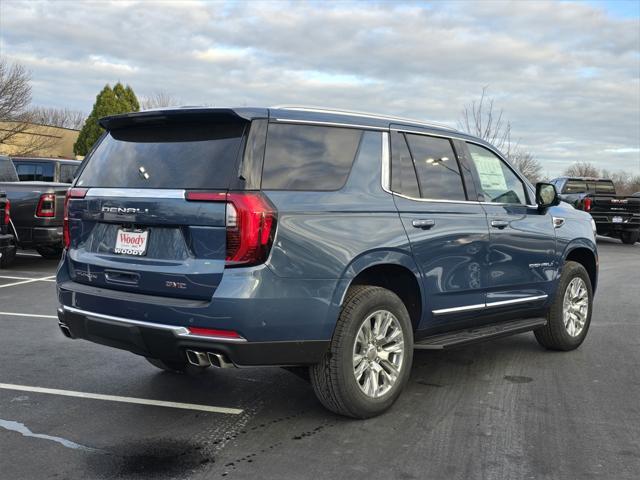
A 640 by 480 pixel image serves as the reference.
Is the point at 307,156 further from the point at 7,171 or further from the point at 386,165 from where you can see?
the point at 7,171

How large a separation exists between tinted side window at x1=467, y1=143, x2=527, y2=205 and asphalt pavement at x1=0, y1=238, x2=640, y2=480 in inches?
55.9

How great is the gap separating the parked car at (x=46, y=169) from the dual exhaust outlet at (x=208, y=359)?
37.5 ft

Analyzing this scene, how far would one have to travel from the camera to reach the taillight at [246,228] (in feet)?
11.9

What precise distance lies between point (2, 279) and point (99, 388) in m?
6.35

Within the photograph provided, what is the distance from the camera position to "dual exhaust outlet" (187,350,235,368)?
371 centimetres

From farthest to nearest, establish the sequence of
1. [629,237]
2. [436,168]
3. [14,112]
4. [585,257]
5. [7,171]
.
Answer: [14,112] < [629,237] < [7,171] < [585,257] < [436,168]

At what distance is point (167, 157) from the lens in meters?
4.04

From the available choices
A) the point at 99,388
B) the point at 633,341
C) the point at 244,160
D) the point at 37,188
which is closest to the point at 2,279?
the point at 37,188

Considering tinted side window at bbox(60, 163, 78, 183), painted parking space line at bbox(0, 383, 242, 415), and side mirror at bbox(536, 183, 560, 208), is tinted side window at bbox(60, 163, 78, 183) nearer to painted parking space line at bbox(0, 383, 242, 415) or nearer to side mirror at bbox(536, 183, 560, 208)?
painted parking space line at bbox(0, 383, 242, 415)

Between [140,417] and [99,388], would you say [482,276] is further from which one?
[99,388]

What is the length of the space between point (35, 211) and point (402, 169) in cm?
815

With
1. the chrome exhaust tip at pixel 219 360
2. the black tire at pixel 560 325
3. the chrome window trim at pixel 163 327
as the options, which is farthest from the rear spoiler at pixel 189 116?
the black tire at pixel 560 325

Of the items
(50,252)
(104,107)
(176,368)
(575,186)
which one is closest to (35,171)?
(50,252)

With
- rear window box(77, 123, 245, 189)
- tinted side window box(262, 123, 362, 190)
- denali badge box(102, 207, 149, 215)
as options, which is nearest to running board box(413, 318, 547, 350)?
tinted side window box(262, 123, 362, 190)
